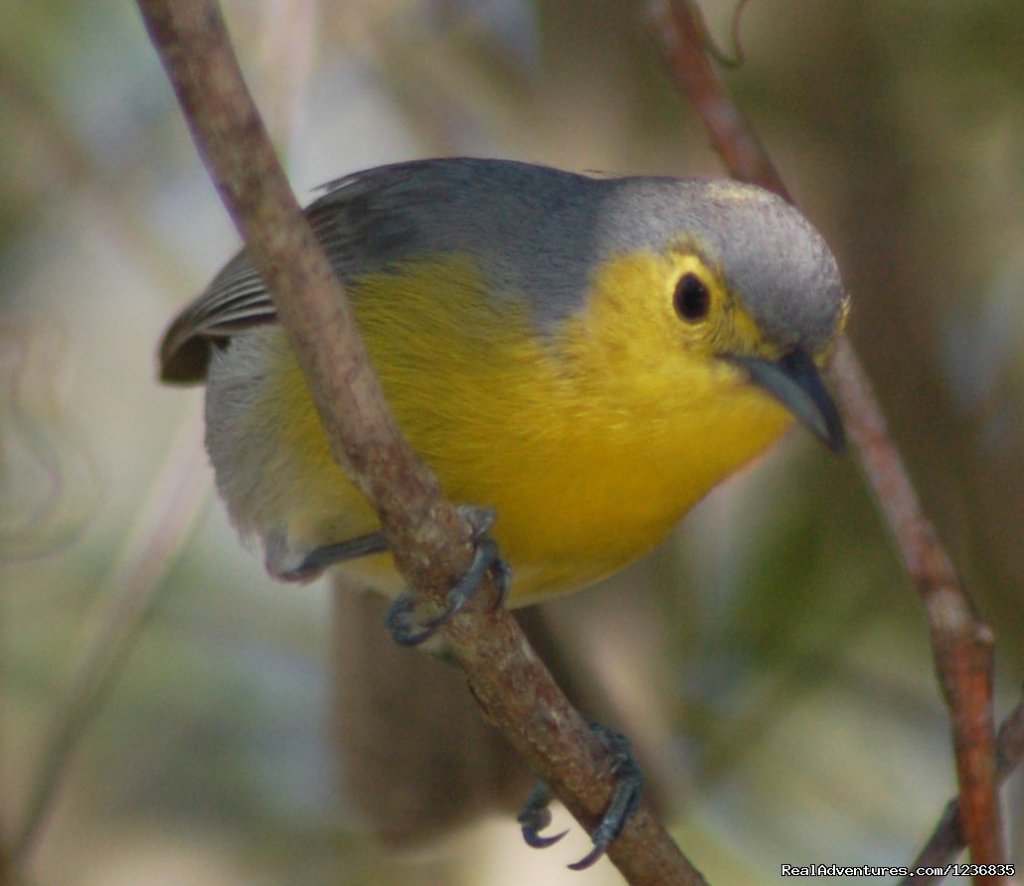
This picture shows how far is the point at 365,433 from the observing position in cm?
197

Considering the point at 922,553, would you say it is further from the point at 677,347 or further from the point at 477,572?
the point at 477,572

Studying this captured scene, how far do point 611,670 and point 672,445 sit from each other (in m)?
1.57

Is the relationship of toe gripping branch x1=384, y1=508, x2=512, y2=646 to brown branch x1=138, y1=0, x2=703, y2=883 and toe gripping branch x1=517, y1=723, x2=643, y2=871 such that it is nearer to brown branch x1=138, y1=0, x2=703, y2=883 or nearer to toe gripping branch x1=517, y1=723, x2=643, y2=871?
brown branch x1=138, y1=0, x2=703, y2=883

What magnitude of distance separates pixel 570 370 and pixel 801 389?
1.36 ft

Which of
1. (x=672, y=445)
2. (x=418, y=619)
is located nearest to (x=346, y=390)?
(x=418, y=619)

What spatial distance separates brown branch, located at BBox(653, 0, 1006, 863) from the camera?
230cm

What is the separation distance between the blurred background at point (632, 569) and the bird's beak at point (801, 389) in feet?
4.98

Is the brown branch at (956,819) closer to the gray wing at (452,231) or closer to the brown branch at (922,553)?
the brown branch at (922,553)

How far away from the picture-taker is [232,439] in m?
3.15

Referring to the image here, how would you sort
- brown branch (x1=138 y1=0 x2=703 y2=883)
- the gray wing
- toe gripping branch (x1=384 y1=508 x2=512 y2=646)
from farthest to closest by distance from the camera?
the gray wing, toe gripping branch (x1=384 y1=508 x2=512 y2=646), brown branch (x1=138 y1=0 x2=703 y2=883)

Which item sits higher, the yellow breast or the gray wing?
the gray wing

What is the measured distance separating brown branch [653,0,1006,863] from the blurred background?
34.8 inches

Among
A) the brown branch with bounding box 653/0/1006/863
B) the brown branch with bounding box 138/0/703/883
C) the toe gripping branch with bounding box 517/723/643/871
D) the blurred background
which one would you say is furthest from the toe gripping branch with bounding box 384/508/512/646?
the blurred background

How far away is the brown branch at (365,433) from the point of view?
1.64 meters
